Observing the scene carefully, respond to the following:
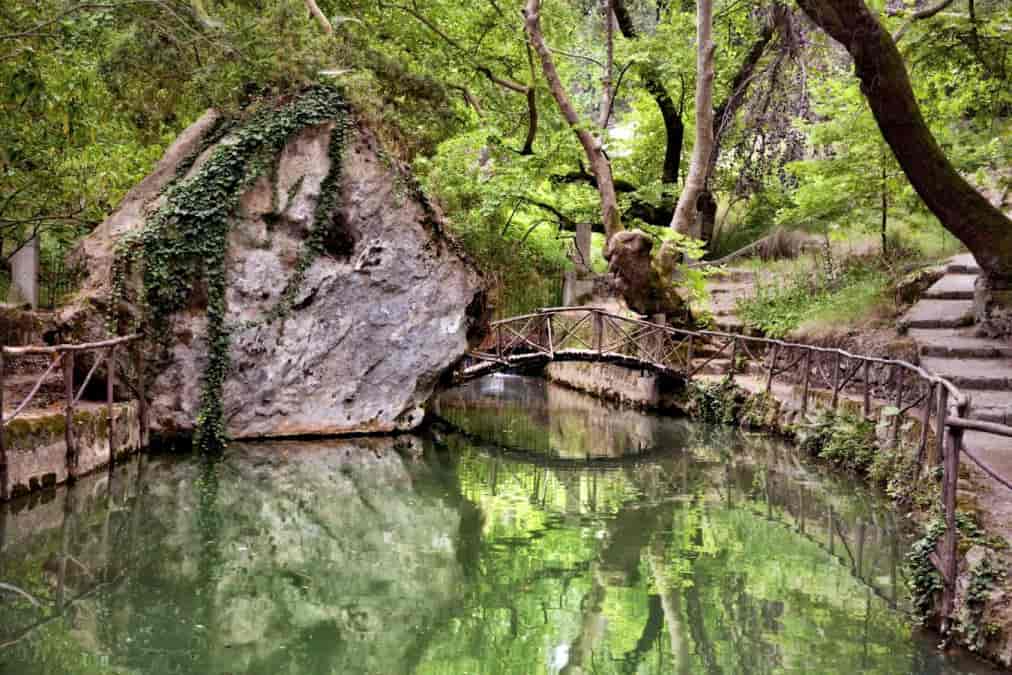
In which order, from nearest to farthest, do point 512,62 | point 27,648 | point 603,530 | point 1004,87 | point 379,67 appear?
point 27,648
point 603,530
point 1004,87
point 379,67
point 512,62

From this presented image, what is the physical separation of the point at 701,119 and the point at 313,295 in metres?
7.05

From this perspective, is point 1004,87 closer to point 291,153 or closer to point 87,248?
point 291,153

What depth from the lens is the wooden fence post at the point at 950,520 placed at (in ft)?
19.3

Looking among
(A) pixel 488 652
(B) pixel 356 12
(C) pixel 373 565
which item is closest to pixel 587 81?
(B) pixel 356 12

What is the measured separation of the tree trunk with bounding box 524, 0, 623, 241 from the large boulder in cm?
303

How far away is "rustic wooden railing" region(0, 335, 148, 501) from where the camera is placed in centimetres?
907

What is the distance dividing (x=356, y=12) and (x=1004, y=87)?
42.3 feet

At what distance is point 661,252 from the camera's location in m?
17.0

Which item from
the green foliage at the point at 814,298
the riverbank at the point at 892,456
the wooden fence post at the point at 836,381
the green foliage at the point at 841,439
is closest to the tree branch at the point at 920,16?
the wooden fence post at the point at 836,381

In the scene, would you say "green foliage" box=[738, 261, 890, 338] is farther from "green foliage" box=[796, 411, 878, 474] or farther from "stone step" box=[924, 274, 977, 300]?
"green foliage" box=[796, 411, 878, 474]

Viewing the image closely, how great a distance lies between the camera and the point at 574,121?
1677 centimetres

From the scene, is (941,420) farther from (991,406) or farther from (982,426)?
(991,406)

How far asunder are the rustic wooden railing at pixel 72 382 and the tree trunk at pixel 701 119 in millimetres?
9127

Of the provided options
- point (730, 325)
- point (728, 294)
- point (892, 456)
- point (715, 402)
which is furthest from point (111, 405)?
point (728, 294)
